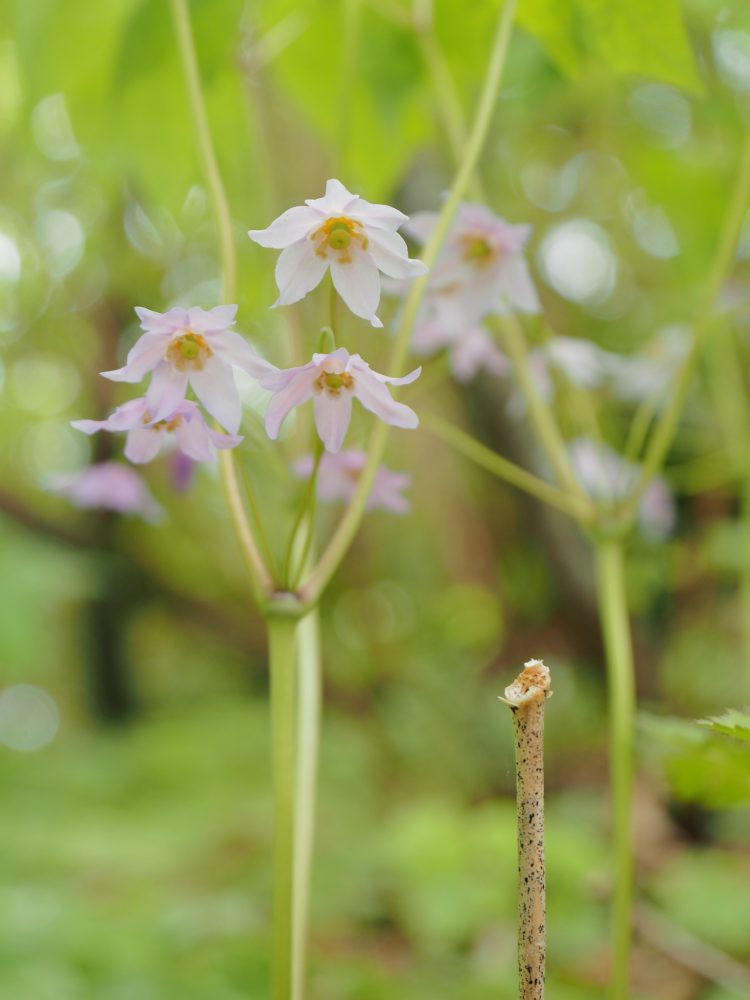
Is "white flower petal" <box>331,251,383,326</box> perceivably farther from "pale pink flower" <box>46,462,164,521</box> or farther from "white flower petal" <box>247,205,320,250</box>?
"pale pink flower" <box>46,462,164,521</box>

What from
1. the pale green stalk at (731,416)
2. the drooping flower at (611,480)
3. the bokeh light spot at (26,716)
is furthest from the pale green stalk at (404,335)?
the bokeh light spot at (26,716)

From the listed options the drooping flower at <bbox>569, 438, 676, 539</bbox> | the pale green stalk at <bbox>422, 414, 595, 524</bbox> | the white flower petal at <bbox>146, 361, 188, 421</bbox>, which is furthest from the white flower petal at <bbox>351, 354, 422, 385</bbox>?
the drooping flower at <bbox>569, 438, 676, 539</bbox>

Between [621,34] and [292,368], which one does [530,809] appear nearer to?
[292,368]

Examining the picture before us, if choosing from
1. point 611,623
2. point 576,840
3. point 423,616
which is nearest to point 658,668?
point 576,840

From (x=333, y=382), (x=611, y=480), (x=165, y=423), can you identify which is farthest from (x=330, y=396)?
Result: (x=611, y=480)

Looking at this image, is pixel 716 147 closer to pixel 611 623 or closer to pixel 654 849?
pixel 611 623

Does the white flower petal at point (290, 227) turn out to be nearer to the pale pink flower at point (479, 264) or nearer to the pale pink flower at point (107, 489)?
the pale pink flower at point (479, 264)
